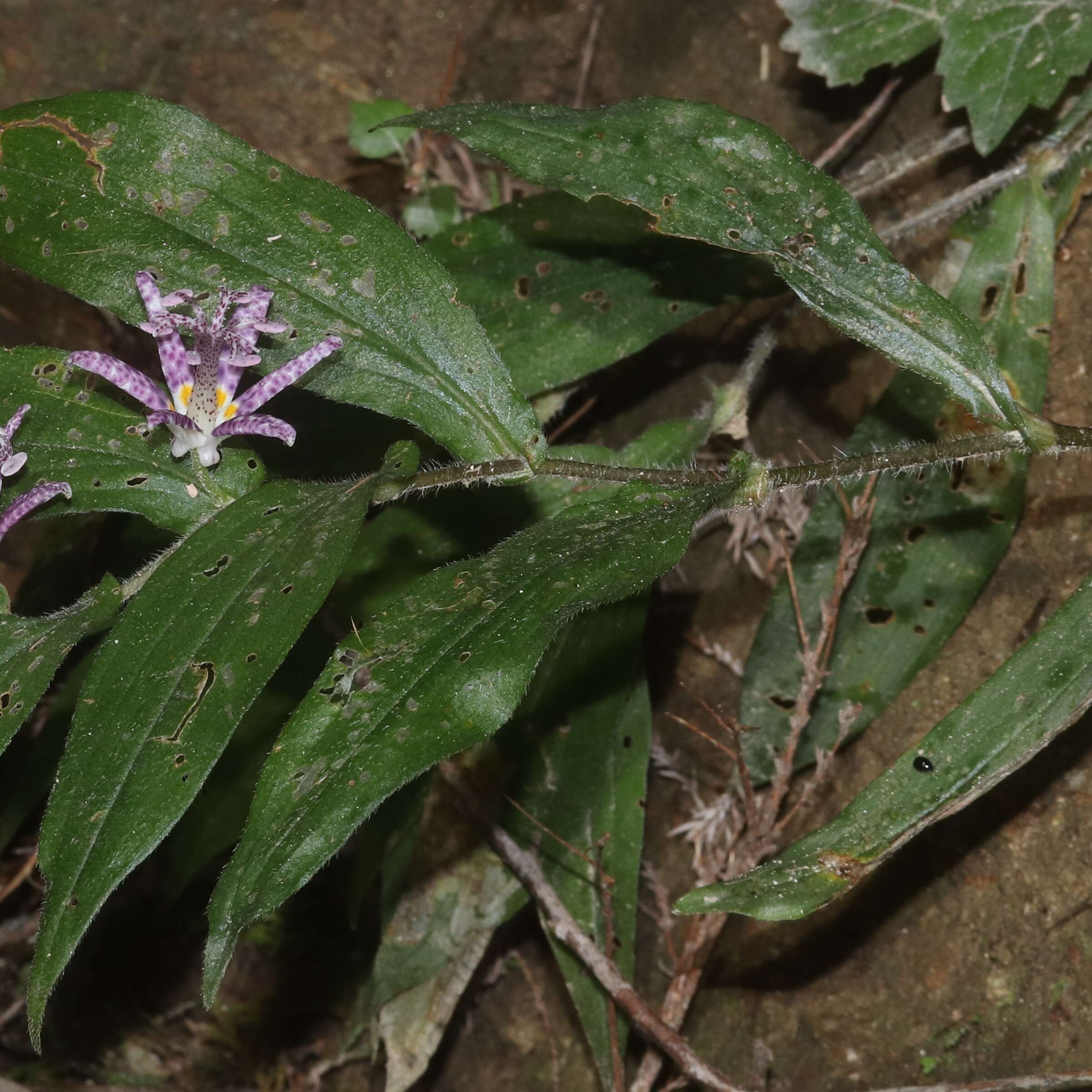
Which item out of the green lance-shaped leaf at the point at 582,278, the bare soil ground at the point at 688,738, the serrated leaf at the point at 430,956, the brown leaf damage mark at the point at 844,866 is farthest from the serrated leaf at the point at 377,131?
the brown leaf damage mark at the point at 844,866

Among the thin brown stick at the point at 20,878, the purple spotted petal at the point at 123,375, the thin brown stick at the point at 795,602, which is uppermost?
the purple spotted petal at the point at 123,375

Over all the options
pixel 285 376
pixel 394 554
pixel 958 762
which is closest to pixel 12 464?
pixel 285 376

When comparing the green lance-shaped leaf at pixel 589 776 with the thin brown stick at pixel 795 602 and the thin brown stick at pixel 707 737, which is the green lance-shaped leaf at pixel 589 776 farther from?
the thin brown stick at pixel 795 602

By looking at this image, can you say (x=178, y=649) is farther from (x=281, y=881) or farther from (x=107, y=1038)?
(x=107, y=1038)

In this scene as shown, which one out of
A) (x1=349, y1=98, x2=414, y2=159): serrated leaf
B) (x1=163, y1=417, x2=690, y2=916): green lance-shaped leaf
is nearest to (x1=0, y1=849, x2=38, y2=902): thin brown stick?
(x1=163, y1=417, x2=690, y2=916): green lance-shaped leaf

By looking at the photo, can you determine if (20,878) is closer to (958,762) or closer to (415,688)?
(415,688)

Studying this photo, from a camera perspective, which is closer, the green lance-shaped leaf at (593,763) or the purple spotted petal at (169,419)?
the purple spotted petal at (169,419)

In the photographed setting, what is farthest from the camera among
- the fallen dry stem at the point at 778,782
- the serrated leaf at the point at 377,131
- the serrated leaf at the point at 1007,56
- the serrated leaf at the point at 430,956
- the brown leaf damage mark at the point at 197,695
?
the serrated leaf at the point at 377,131

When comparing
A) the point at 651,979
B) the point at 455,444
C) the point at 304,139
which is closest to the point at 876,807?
the point at 455,444
